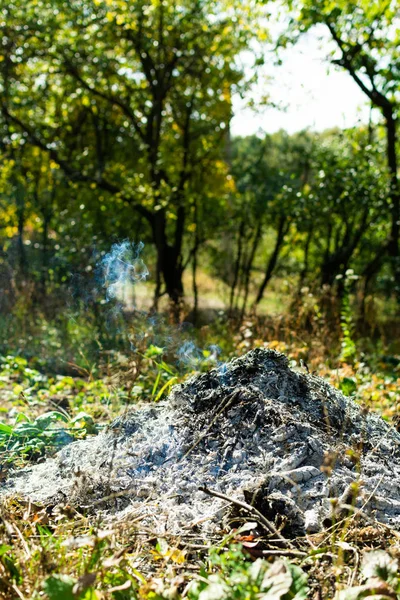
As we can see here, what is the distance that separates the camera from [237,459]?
2.73 metres

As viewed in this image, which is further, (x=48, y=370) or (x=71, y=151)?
(x=71, y=151)

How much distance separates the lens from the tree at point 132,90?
345 inches

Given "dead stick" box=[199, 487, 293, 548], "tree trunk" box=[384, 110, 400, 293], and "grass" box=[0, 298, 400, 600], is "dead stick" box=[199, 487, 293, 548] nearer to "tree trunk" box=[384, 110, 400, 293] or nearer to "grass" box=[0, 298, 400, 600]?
"grass" box=[0, 298, 400, 600]

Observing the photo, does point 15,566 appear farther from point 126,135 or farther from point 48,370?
point 126,135

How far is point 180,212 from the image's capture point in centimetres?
1031

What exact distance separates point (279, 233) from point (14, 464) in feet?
25.5

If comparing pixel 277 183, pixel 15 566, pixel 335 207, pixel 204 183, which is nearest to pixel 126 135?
pixel 204 183

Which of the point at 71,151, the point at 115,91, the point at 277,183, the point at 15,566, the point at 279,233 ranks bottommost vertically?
the point at 15,566

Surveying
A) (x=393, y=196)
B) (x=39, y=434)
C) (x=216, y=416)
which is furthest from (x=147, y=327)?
(x=393, y=196)

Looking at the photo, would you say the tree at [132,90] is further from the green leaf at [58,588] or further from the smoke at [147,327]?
the green leaf at [58,588]

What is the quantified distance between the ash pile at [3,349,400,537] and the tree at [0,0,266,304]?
17.9 feet

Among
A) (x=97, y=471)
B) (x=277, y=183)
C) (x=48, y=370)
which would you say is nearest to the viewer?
(x=97, y=471)

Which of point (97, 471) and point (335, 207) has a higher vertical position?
point (335, 207)

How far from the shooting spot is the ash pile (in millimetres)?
2494
